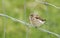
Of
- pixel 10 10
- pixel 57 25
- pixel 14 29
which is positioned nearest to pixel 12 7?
pixel 10 10

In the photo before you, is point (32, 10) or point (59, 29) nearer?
point (59, 29)

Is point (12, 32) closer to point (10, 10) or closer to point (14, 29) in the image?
point (14, 29)

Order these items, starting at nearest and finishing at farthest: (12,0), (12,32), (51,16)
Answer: (12,32) < (51,16) < (12,0)

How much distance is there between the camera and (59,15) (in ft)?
8.87

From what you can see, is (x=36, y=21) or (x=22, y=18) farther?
(x=22, y=18)

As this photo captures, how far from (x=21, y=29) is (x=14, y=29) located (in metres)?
0.07

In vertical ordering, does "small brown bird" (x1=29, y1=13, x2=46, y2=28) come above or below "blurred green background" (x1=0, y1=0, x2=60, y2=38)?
above

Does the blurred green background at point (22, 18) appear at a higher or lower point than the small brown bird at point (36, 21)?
lower

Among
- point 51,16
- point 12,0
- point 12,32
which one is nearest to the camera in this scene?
point 12,32

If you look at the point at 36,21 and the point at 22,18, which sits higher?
the point at 36,21

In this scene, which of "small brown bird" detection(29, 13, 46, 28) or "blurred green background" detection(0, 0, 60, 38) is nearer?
"small brown bird" detection(29, 13, 46, 28)

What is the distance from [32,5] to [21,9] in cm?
12

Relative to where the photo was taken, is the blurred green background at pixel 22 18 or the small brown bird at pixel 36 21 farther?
the blurred green background at pixel 22 18

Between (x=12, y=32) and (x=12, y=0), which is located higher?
(x=12, y=0)
